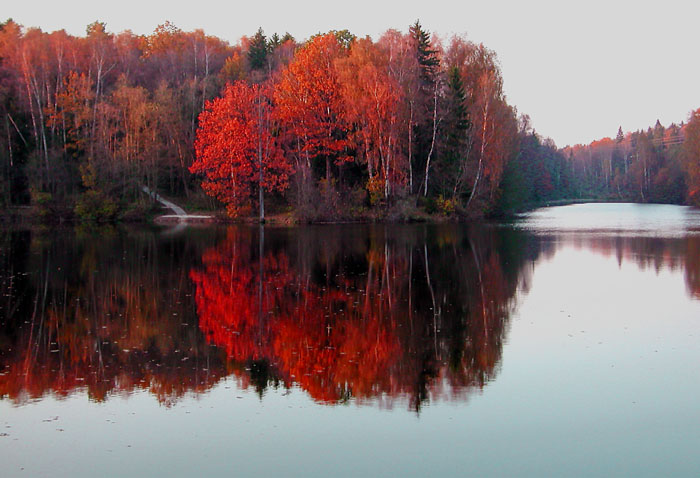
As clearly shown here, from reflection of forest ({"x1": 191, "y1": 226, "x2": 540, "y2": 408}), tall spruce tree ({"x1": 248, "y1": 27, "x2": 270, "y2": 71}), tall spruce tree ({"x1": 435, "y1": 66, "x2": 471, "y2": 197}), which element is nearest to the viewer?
reflection of forest ({"x1": 191, "y1": 226, "x2": 540, "y2": 408})

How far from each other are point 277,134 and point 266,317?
125 ft

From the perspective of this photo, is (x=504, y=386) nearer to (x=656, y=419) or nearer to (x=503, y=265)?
(x=656, y=419)

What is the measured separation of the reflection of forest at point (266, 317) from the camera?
30.7 feet

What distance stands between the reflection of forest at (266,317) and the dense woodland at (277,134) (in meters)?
20.4

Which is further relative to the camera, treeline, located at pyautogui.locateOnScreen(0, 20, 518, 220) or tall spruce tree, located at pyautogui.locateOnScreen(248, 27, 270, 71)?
tall spruce tree, located at pyautogui.locateOnScreen(248, 27, 270, 71)

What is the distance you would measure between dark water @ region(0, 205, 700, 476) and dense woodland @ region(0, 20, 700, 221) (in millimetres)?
27250

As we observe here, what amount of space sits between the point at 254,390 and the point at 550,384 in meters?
4.23

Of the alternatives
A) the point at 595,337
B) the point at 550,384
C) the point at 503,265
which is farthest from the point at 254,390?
the point at 503,265

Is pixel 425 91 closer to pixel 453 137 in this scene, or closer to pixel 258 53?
pixel 453 137

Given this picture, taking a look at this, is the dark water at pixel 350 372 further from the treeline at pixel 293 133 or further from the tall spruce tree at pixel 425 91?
the tall spruce tree at pixel 425 91

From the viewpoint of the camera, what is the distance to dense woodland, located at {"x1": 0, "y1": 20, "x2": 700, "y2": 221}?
46438 millimetres

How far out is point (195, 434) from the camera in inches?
294

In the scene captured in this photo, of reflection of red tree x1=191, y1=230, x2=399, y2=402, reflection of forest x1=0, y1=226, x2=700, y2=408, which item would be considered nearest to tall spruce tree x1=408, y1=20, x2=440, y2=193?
reflection of forest x1=0, y1=226, x2=700, y2=408

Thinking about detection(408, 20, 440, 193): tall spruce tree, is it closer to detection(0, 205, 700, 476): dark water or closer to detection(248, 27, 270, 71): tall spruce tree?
detection(248, 27, 270, 71): tall spruce tree
